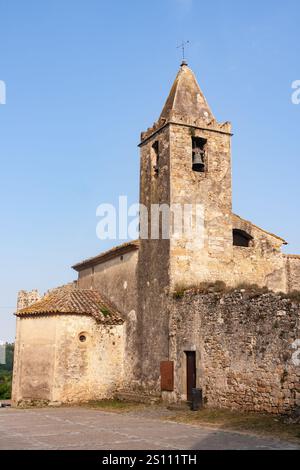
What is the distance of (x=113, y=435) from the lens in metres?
11.3

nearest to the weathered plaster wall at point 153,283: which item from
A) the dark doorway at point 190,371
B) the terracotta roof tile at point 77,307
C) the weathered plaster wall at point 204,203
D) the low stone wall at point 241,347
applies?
the weathered plaster wall at point 204,203

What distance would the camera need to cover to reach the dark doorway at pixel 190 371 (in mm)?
17000

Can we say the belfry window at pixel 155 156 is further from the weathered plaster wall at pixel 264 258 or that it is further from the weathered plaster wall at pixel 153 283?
the weathered plaster wall at pixel 264 258

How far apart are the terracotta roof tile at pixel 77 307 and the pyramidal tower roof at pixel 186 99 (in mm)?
8304

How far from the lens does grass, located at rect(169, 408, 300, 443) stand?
448 inches

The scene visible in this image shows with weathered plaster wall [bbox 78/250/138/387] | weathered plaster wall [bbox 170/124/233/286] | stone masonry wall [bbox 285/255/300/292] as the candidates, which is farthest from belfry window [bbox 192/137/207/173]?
stone masonry wall [bbox 285/255/300/292]

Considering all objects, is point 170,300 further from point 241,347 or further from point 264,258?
point 264,258

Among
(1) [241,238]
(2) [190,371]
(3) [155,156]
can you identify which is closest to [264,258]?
(1) [241,238]

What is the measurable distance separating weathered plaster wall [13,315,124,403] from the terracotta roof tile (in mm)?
261

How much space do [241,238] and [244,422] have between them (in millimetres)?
10394

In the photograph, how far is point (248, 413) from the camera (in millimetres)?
14000
